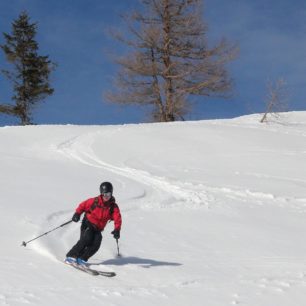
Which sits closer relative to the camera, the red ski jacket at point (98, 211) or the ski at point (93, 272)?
the ski at point (93, 272)

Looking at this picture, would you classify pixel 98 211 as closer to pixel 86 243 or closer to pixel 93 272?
pixel 86 243

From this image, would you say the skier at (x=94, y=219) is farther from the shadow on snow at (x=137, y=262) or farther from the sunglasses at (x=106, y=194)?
the shadow on snow at (x=137, y=262)

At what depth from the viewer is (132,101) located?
29.7 metres

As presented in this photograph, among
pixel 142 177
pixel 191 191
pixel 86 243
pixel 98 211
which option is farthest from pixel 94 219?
pixel 142 177

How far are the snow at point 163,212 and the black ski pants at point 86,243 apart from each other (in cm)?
24

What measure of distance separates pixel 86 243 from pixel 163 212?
429cm

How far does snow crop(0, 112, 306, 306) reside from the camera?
21.3 ft

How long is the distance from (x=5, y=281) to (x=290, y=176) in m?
11.0

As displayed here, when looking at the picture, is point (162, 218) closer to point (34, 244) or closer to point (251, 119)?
point (34, 244)

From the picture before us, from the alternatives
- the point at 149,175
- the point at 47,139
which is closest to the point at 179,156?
the point at 149,175

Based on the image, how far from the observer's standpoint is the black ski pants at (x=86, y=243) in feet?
23.9

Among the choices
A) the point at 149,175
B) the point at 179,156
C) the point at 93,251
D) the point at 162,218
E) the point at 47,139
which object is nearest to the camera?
the point at 93,251

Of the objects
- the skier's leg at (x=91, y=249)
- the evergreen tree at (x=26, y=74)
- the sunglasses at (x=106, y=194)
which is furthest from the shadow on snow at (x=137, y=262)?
the evergreen tree at (x=26, y=74)

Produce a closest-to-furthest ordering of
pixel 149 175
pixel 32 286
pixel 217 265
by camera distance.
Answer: pixel 32 286 → pixel 217 265 → pixel 149 175
